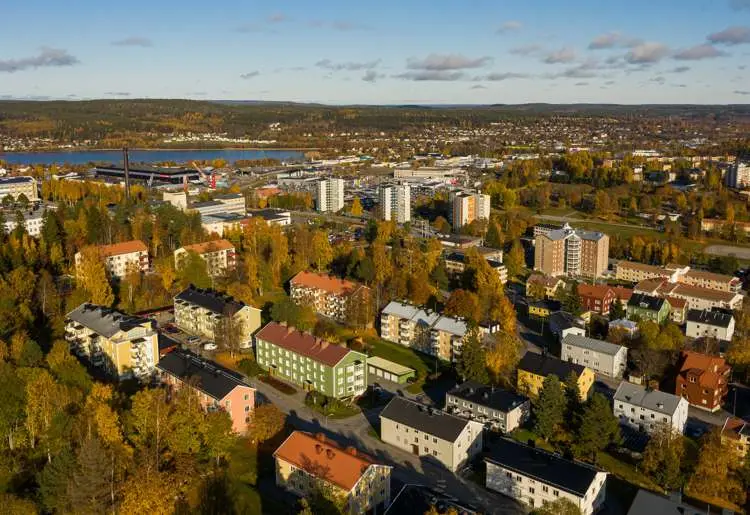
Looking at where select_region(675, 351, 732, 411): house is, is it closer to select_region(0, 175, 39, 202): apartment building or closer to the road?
the road

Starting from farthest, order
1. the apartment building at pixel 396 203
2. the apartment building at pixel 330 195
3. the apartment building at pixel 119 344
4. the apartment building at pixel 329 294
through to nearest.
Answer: the apartment building at pixel 330 195, the apartment building at pixel 396 203, the apartment building at pixel 329 294, the apartment building at pixel 119 344

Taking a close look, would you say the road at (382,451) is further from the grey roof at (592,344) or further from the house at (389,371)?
the grey roof at (592,344)

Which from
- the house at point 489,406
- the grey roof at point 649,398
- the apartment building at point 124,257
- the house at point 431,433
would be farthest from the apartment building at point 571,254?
the house at point 431,433

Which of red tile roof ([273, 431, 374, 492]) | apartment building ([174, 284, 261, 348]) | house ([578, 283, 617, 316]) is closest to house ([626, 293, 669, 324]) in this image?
house ([578, 283, 617, 316])

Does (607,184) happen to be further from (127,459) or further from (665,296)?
(127,459)

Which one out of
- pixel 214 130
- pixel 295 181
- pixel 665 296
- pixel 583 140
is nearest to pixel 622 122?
pixel 583 140

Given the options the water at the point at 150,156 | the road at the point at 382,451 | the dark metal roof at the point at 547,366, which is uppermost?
the water at the point at 150,156
